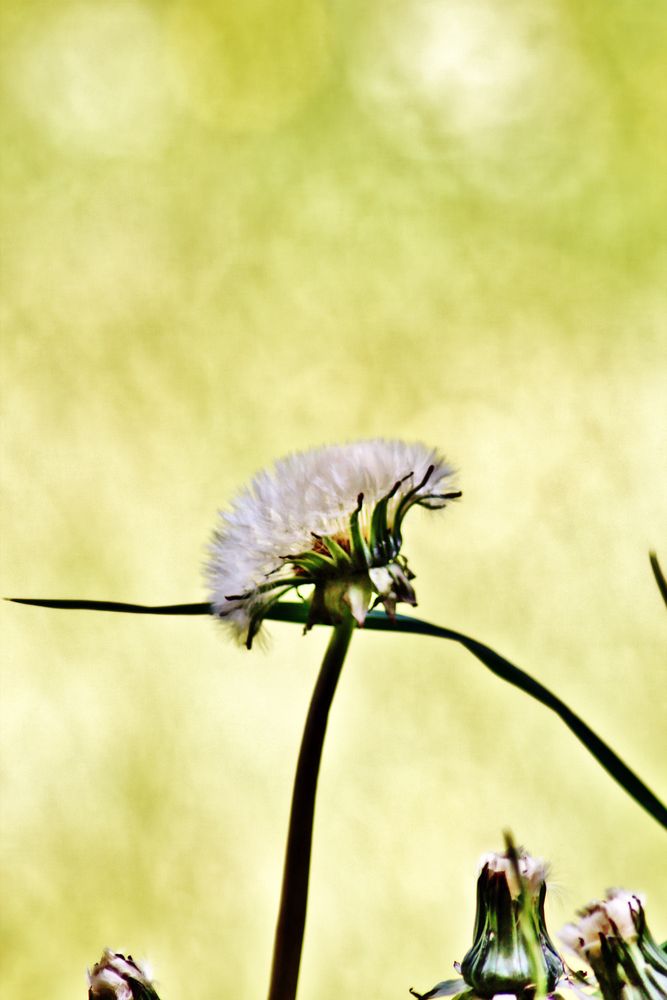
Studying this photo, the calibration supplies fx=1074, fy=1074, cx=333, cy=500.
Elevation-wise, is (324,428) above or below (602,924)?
above

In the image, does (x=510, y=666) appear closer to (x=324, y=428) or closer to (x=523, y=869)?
(x=523, y=869)

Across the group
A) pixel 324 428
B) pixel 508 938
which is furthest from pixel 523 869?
pixel 324 428

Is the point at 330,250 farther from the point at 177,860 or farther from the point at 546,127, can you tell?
the point at 177,860

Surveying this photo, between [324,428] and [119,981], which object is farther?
[324,428]

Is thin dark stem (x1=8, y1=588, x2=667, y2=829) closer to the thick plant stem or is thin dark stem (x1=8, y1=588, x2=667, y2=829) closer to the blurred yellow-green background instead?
the thick plant stem

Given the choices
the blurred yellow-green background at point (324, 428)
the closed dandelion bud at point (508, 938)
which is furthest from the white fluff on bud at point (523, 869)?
the blurred yellow-green background at point (324, 428)

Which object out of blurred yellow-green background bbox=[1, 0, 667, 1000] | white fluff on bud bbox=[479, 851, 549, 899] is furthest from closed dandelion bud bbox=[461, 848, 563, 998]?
blurred yellow-green background bbox=[1, 0, 667, 1000]

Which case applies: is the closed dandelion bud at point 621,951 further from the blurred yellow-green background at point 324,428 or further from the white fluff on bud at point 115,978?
the blurred yellow-green background at point 324,428
